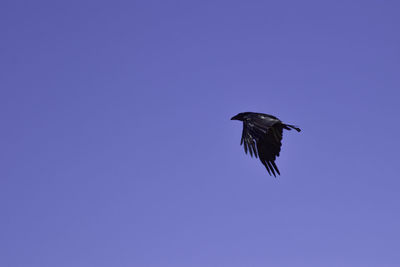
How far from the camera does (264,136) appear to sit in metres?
15.8

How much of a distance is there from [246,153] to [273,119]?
1.68 m

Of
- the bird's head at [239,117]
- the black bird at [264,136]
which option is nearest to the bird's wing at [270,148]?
the black bird at [264,136]

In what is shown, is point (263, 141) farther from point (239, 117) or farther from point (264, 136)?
point (239, 117)

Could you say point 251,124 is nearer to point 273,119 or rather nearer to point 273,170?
point 273,119

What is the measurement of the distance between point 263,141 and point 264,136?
0.18m

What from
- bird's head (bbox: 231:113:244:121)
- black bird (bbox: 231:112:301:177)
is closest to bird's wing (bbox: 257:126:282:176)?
black bird (bbox: 231:112:301:177)

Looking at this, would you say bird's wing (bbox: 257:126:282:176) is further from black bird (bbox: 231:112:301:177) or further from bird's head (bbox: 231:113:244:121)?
bird's head (bbox: 231:113:244:121)

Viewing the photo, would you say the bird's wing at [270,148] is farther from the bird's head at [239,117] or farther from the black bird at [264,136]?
the bird's head at [239,117]

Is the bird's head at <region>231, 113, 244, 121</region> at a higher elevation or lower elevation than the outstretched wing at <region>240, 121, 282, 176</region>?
higher

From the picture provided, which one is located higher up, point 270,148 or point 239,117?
point 239,117

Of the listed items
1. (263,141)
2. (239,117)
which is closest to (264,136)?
(263,141)

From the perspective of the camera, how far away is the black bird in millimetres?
15430

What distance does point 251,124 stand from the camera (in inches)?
638

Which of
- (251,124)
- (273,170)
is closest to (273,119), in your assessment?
(251,124)
